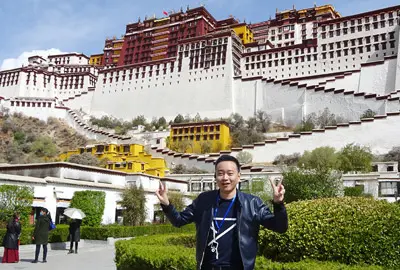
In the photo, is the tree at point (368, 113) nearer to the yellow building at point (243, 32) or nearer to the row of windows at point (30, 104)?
the yellow building at point (243, 32)

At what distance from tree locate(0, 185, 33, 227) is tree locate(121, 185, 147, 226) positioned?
17.1ft

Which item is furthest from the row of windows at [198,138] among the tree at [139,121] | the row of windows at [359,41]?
the row of windows at [359,41]

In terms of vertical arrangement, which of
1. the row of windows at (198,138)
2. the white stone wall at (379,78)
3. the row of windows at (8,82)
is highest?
the row of windows at (8,82)

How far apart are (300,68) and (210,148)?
18.6 metres

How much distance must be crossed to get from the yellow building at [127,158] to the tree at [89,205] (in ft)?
65.4

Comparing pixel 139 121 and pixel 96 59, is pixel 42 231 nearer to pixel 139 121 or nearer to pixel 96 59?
pixel 139 121

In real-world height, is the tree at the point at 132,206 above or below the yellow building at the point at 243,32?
below

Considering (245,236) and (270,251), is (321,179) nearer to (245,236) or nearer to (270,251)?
(270,251)

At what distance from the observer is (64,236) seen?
14195mm

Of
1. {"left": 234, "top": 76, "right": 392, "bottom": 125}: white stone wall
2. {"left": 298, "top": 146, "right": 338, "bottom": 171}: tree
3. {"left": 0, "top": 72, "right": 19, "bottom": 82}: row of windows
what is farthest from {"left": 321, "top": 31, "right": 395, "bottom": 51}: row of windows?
{"left": 0, "top": 72, "right": 19, "bottom": 82}: row of windows

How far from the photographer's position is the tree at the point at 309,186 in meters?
20.8

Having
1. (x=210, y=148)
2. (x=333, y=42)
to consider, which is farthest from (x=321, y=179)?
(x=333, y=42)

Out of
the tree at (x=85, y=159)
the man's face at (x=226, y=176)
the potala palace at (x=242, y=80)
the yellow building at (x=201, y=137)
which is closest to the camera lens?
the man's face at (x=226, y=176)

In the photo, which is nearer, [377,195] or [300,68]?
[377,195]
